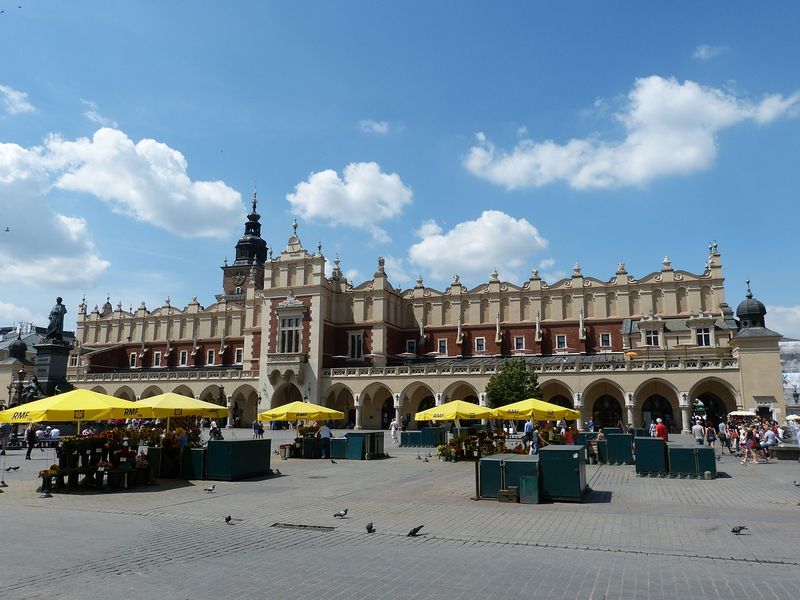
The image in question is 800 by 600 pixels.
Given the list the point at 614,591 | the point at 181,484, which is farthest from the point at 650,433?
the point at 614,591

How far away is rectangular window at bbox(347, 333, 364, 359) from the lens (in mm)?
55688

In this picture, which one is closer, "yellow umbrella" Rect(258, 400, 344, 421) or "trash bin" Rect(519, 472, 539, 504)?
"trash bin" Rect(519, 472, 539, 504)

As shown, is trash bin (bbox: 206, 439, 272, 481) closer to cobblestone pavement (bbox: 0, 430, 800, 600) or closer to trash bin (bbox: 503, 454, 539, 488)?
cobblestone pavement (bbox: 0, 430, 800, 600)

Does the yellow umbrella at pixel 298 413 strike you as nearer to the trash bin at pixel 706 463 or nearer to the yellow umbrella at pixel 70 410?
the yellow umbrella at pixel 70 410

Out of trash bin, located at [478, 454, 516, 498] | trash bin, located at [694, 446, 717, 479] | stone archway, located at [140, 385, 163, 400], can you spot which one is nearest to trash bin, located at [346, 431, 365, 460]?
trash bin, located at [478, 454, 516, 498]

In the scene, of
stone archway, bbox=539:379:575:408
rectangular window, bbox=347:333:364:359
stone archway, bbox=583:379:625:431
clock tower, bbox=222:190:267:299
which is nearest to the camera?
stone archway, bbox=583:379:625:431

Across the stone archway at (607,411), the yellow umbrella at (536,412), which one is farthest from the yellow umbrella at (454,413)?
the stone archway at (607,411)

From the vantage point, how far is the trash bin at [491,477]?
14.6 metres

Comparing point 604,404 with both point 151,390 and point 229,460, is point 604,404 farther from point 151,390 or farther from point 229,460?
point 151,390

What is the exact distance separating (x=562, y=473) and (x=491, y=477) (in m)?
1.67

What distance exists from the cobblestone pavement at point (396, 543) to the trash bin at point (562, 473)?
13.8 inches

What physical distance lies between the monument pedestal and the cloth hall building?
20269 mm

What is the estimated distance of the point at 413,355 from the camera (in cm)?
5631

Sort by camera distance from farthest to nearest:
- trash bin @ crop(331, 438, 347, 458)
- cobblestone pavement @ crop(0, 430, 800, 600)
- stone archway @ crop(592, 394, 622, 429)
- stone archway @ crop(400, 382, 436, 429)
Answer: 1. stone archway @ crop(400, 382, 436, 429)
2. stone archway @ crop(592, 394, 622, 429)
3. trash bin @ crop(331, 438, 347, 458)
4. cobblestone pavement @ crop(0, 430, 800, 600)
